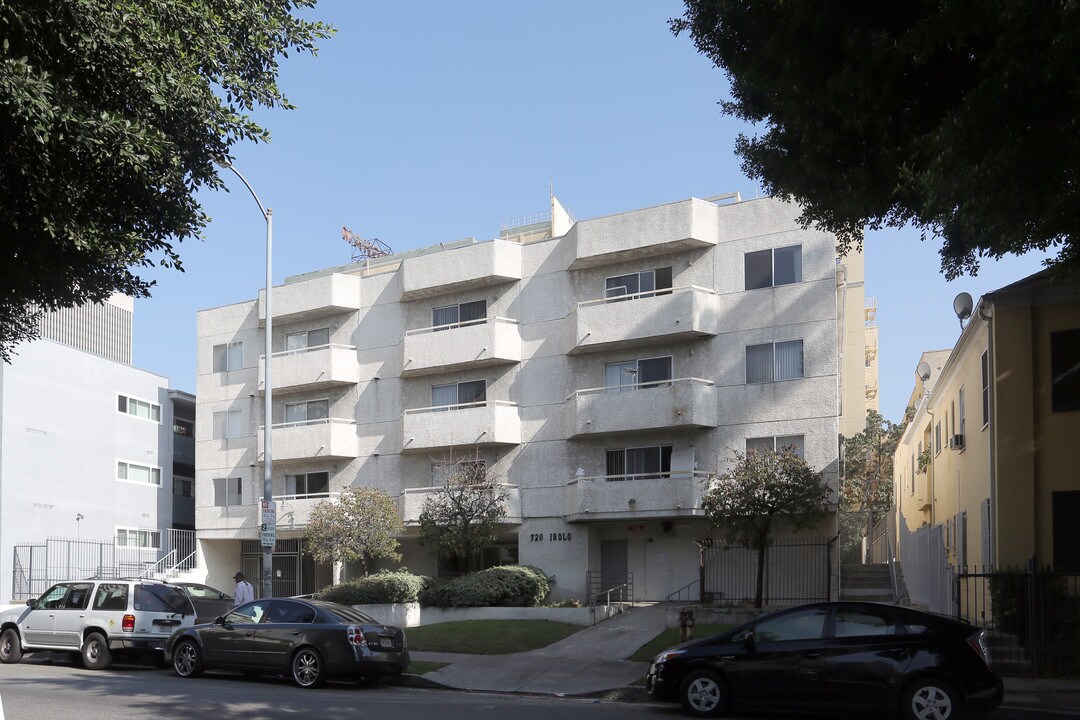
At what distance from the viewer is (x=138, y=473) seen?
47.1 meters

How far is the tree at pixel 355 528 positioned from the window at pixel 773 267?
13170mm

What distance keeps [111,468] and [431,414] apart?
16.1 metres

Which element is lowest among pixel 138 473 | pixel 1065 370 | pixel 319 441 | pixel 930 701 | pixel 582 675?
pixel 582 675

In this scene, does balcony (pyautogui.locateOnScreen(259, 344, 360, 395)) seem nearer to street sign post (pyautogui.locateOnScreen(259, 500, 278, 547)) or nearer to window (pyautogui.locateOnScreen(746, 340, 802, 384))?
window (pyautogui.locateOnScreen(746, 340, 802, 384))

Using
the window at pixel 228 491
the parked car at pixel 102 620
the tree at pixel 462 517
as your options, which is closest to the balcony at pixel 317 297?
the window at pixel 228 491

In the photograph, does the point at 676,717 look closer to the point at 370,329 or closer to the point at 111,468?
the point at 370,329

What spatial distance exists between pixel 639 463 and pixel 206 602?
1443cm

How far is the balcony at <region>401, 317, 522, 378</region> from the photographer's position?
36.1 m

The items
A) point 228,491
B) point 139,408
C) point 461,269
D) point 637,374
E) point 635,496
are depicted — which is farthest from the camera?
point 139,408

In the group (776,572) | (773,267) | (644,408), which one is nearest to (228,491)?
(644,408)

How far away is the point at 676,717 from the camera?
14.4 metres

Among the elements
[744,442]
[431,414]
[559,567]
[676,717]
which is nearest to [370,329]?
[431,414]

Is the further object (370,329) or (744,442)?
(370,329)

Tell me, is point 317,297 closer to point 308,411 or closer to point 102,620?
point 308,411
